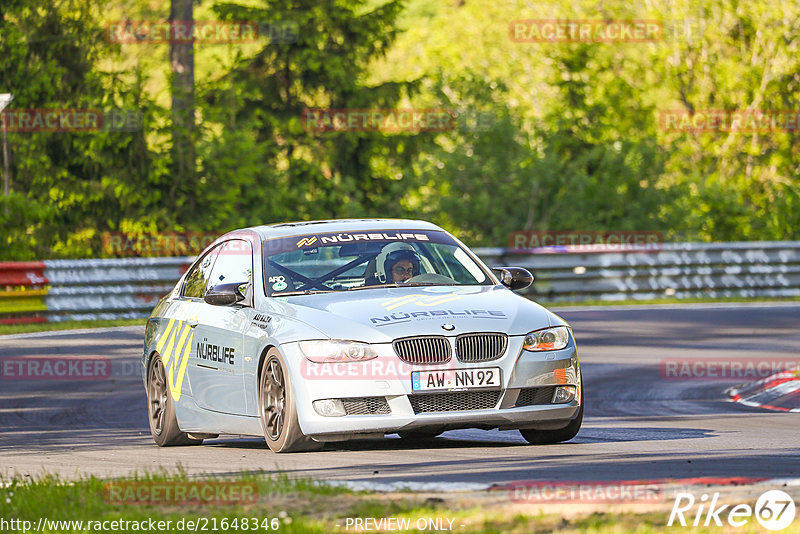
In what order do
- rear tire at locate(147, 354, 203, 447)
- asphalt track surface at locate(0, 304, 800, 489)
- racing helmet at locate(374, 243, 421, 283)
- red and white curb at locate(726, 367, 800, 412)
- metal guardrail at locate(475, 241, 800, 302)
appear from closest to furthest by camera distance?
asphalt track surface at locate(0, 304, 800, 489)
racing helmet at locate(374, 243, 421, 283)
rear tire at locate(147, 354, 203, 447)
red and white curb at locate(726, 367, 800, 412)
metal guardrail at locate(475, 241, 800, 302)

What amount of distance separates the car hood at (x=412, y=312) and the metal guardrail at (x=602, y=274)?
12.5 m

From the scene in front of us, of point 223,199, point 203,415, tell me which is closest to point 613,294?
point 223,199

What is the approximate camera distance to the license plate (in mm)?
8625

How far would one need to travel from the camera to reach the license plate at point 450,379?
8625 millimetres

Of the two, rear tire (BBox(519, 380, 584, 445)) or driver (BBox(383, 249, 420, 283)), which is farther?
driver (BBox(383, 249, 420, 283))

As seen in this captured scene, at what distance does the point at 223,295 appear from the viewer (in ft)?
31.9

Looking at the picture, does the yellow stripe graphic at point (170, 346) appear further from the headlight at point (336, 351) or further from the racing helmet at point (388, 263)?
the headlight at point (336, 351)

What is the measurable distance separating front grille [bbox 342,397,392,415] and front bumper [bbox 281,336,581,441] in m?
0.02

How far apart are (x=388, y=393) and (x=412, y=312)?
57cm

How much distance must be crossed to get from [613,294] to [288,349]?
16.3 metres

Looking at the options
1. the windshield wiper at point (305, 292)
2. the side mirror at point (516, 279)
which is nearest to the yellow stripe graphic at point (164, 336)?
the windshield wiper at point (305, 292)

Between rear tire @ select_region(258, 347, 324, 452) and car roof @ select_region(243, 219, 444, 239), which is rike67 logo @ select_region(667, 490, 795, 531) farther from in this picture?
car roof @ select_region(243, 219, 444, 239)

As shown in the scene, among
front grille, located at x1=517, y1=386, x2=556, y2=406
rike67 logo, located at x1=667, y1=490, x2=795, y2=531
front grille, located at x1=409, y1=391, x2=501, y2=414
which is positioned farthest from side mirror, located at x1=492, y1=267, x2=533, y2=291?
rike67 logo, located at x1=667, y1=490, x2=795, y2=531

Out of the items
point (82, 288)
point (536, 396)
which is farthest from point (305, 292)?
point (82, 288)
